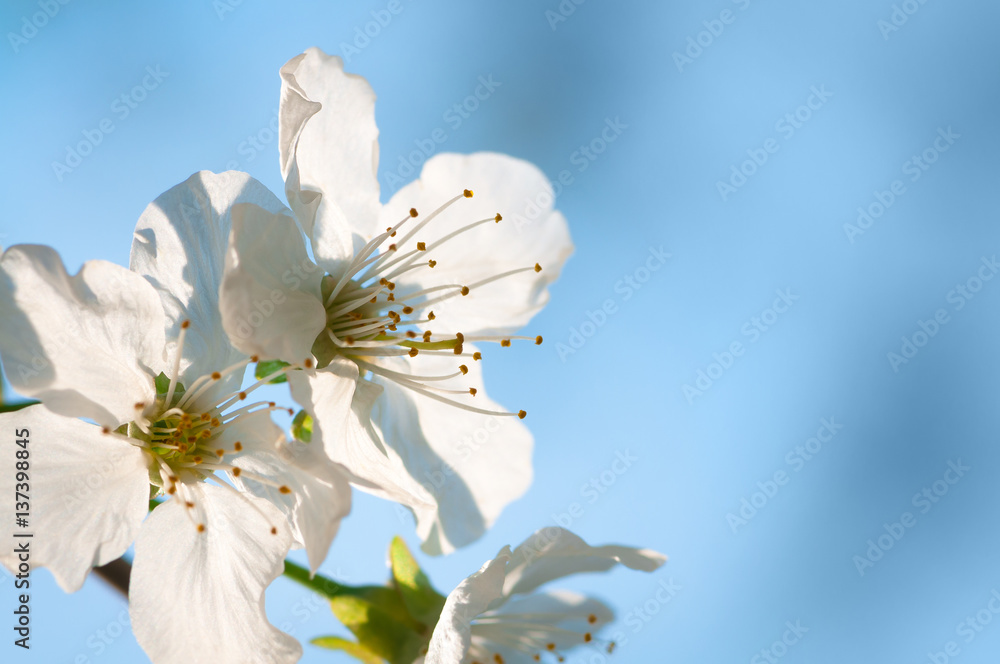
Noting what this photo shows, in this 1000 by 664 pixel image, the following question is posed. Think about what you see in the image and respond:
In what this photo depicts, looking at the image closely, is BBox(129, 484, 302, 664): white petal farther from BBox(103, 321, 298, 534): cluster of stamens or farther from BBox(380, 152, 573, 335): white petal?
BBox(380, 152, 573, 335): white petal

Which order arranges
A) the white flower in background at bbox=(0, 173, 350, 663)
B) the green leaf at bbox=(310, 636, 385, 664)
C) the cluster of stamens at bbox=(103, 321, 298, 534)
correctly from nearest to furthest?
the white flower in background at bbox=(0, 173, 350, 663) < the cluster of stamens at bbox=(103, 321, 298, 534) < the green leaf at bbox=(310, 636, 385, 664)

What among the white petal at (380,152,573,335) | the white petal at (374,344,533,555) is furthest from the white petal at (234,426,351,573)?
Answer: the white petal at (380,152,573,335)

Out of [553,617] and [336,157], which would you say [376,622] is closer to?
[553,617]

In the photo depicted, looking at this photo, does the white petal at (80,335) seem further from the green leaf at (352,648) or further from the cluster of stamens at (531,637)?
the cluster of stamens at (531,637)

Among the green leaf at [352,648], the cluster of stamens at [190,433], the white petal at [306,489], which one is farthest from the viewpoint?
the green leaf at [352,648]

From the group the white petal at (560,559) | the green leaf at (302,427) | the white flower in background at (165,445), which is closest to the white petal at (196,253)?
the white flower in background at (165,445)
